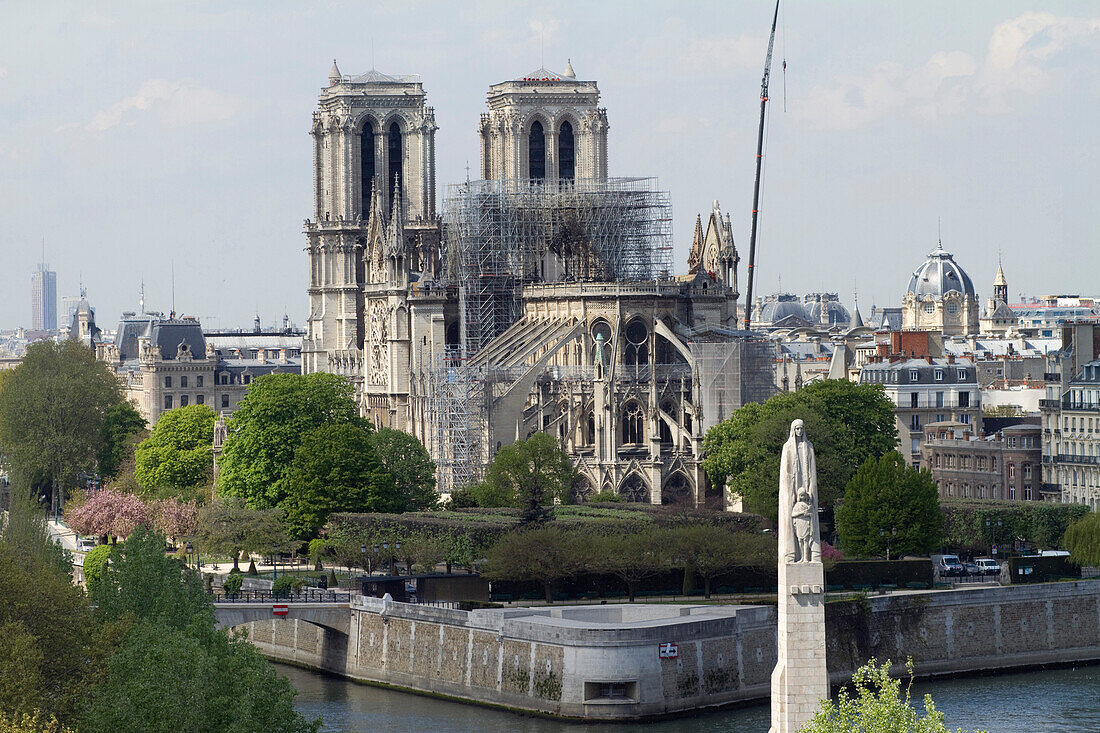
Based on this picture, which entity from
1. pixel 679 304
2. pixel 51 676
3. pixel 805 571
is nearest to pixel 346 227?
pixel 679 304

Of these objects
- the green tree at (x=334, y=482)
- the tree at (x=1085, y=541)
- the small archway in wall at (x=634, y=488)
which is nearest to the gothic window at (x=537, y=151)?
the small archway in wall at (x=634, y=488)

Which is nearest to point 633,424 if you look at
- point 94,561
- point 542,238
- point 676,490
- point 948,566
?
point 676,490

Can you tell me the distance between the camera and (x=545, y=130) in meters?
131

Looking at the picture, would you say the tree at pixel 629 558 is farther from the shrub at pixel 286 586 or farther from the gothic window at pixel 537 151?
the gothic window at pixel 537 151

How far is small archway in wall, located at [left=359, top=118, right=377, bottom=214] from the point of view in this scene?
137500mm

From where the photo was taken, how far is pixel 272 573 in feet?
289

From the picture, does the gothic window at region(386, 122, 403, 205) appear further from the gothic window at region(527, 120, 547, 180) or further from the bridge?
the bridge

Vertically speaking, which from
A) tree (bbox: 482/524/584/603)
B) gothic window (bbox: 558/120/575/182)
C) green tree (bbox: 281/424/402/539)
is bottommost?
tree (bbox: 482/524/584/603)

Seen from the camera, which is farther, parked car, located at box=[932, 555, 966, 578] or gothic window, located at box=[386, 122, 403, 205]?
gothic window, located at box=[386, 122, 403, 205]

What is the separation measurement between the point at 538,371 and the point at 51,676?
57.0 m

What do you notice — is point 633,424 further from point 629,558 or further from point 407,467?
point 629,558

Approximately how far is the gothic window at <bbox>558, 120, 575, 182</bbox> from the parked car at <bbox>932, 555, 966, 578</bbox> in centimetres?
4781

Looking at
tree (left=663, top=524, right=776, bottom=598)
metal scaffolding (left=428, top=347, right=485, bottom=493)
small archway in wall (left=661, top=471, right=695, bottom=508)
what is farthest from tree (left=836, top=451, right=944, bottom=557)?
metal scaffolding (left=428, top=347, right=485, bottom=493)

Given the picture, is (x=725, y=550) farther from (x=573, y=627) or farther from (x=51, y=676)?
(x=51, y=676)
